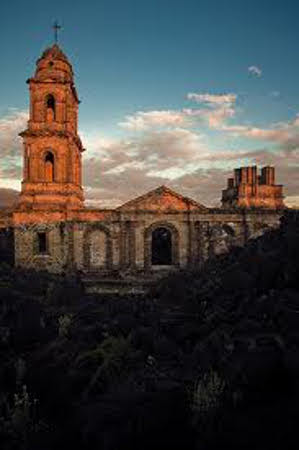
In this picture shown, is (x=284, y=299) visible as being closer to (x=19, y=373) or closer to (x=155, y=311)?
(x=155, y=311)

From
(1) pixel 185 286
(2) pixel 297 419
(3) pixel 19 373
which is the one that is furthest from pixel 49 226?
(2) pixel 297 419

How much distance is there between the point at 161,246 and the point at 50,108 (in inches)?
539

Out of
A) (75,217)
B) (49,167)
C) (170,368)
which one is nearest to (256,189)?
(75,217)

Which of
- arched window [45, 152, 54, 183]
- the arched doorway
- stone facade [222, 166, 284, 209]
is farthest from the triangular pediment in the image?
stone facade [222, 166, 284, 209]

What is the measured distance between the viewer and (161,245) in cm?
3169

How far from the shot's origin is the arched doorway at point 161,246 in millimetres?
31000

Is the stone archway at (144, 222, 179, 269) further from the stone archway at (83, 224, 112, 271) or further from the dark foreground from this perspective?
the dark foreground

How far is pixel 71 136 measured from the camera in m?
28.8

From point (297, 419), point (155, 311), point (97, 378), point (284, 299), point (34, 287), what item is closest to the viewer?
point (297, 419)

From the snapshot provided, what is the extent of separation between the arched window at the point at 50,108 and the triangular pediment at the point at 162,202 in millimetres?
8410

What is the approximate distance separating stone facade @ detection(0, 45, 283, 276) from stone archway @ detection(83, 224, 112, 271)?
0.24ft

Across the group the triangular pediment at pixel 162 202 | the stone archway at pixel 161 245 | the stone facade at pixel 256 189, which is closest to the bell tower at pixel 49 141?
the triangular pediment at pixel 162 202

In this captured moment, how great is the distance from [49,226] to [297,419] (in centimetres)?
2451

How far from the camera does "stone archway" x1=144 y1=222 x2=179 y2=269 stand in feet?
95.3
